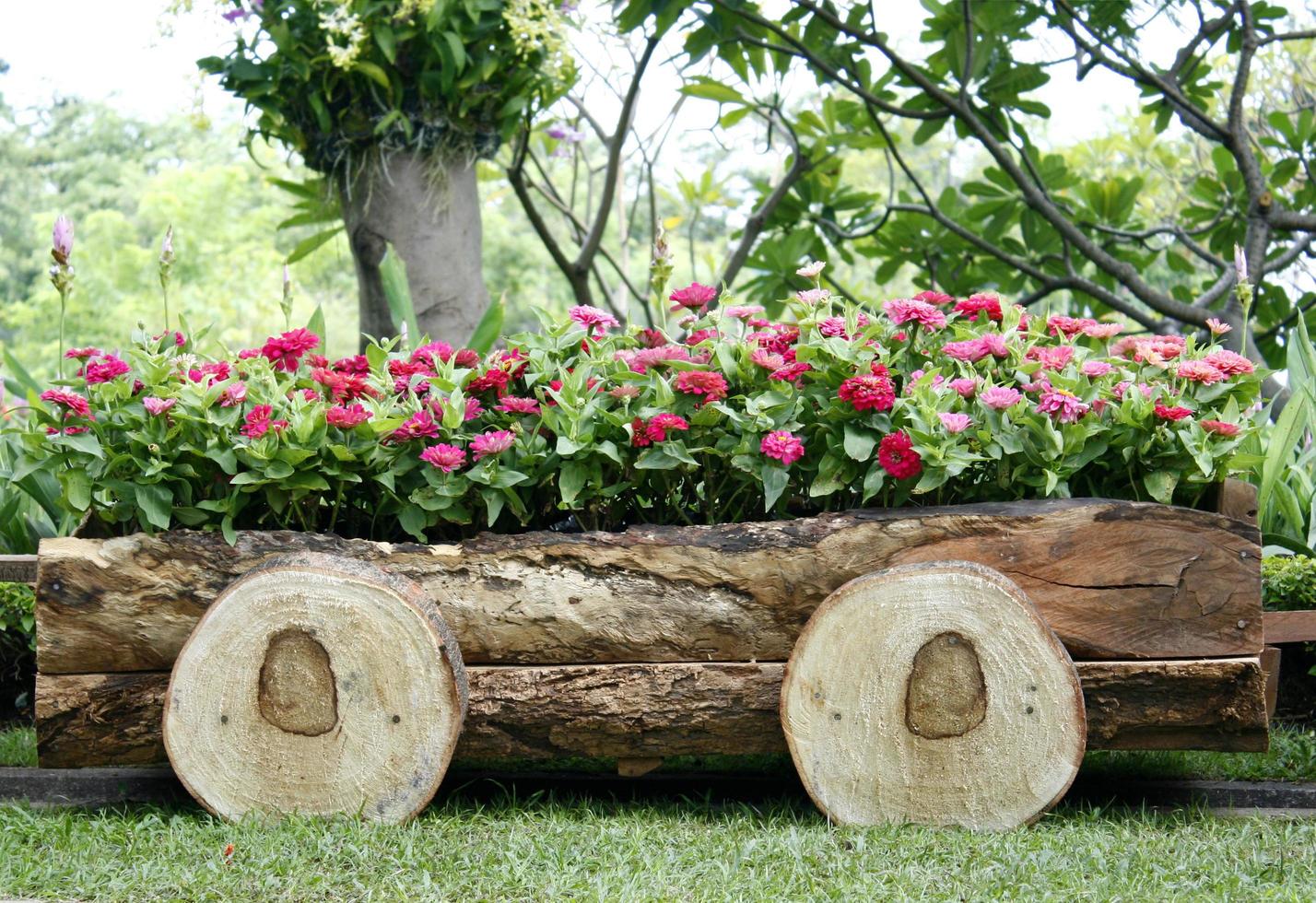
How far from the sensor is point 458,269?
4.43 m

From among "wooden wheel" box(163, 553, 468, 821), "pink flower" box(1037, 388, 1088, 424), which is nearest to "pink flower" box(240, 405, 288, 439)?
"wooden wheel" box(163, 553, 468, 821)

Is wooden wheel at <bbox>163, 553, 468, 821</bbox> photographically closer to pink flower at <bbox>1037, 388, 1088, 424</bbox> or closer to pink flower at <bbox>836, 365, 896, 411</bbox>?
pink flower at <bbox>836, 365, 896, 411</bbox>

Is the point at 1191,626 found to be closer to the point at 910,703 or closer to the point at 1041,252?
the point at 910,703

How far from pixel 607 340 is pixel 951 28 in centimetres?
235

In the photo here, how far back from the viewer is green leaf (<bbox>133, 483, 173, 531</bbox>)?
2.61m

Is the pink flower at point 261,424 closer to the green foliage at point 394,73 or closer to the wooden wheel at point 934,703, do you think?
the wooden wheel at point 934,703

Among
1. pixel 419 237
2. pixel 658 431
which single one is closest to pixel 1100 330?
pixel 658 431

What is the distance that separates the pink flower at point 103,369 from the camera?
267 cm

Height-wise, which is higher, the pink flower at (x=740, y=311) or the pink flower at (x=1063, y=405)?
the pink flower at (x=740, y=311)

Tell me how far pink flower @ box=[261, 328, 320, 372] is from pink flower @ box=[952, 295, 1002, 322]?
1563 mm

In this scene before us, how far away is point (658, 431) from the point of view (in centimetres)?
258

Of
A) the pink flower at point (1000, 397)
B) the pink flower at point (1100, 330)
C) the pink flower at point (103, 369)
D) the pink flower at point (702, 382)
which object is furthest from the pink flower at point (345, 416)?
the pink flower at point (1100, 330)

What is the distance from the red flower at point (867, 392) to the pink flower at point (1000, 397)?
0.20m

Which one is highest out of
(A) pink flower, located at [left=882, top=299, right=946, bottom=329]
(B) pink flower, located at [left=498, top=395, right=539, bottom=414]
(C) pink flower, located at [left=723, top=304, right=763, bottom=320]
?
(C) pink flower, located at [left=723, top=304, right=763, bottom=320]
